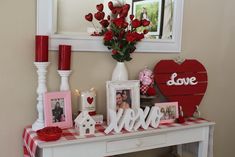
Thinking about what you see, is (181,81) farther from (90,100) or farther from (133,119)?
(90,100)

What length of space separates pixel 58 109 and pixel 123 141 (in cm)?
35

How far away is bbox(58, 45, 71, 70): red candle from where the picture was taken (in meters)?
1.45

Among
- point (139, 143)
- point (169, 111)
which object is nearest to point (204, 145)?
point (169, 111)

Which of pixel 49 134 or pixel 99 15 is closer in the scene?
A: pixel 49 134

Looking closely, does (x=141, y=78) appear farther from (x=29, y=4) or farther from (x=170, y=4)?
(x=29, y=4)

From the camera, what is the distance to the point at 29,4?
1423mm

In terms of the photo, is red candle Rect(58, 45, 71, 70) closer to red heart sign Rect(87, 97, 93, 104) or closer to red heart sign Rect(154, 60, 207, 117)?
red heart sign Rect(87, 97, 93, 104)

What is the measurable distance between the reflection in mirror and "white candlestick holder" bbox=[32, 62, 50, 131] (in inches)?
8.4

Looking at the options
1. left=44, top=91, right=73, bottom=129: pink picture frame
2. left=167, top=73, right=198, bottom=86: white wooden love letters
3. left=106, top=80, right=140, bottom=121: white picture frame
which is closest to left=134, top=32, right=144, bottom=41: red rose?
left=106, top=80, right=140, bottom=121: white picture frame

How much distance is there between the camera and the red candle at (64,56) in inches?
56.9

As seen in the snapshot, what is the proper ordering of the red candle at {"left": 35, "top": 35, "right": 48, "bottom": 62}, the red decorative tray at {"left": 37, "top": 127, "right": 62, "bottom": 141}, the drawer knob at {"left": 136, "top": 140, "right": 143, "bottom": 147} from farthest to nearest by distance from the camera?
the drawer knob at {"left": 136, "top": 140, "right": 143, "bottom": 147}, the red candle at {"left": 35, "top": 35, "right": 48, "bottom": 62}, the red decorative tray at {"left": 37, "top": 127, "right": 62, "bottom": 141}

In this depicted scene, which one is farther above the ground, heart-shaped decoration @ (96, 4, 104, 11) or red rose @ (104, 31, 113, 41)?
heart-shaped decoration @ (96, 4, 104, 11)

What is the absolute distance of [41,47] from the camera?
4.51ft
